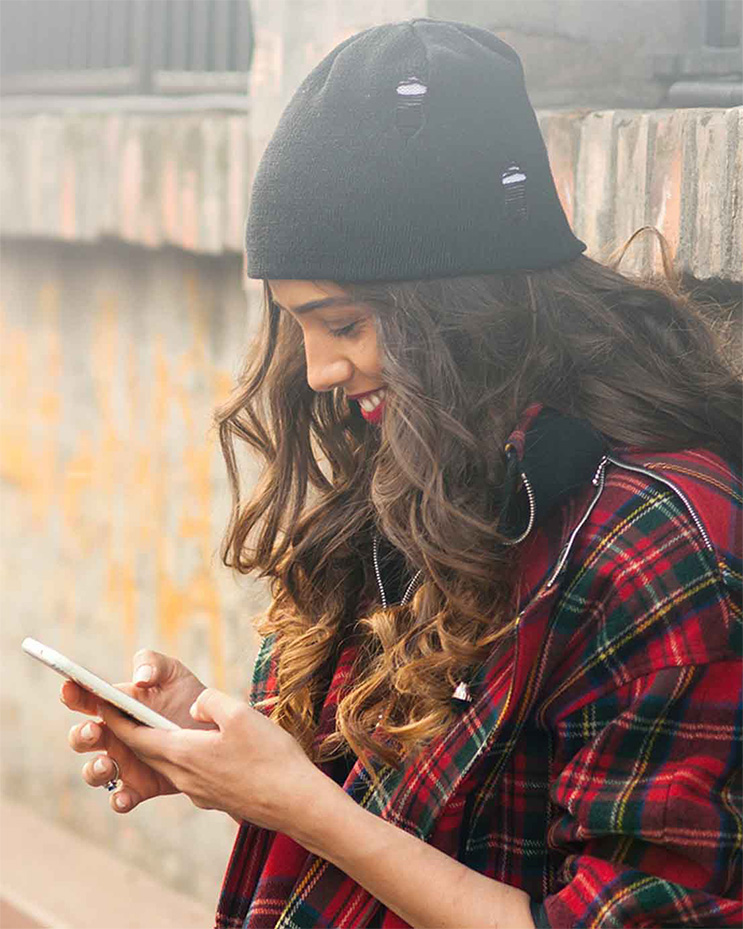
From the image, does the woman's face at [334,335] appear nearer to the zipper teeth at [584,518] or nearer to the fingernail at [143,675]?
the zipper teeth at [584,518]

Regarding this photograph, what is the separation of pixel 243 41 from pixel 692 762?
2.37 meters

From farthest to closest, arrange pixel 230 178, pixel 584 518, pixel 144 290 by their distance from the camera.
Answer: pixel 144 290, pixel 230 178, pixel 584 518

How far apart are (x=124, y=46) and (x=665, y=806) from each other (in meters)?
2.81

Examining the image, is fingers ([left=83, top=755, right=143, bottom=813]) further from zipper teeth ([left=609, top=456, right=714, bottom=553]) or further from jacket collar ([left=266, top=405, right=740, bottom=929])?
zipper teeth ([left=609, top=456, right=714, bottom=553])

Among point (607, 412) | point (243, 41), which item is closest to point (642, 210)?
point (607, 412)

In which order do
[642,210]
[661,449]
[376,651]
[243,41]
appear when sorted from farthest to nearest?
[243,41], [642,210], [376,651], [661,449]

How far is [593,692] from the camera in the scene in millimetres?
1392

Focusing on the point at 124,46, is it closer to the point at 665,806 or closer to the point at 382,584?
the point at 382,584

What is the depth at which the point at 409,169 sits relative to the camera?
1.51m

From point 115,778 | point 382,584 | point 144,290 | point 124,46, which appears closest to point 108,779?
point 115,778

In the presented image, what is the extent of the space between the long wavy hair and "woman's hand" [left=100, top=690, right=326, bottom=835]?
0.08 meters

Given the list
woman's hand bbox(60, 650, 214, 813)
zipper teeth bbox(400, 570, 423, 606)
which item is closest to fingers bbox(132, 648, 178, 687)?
woman's hand bbox(60, 650, 214, 813)

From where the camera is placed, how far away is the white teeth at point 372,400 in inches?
64.2

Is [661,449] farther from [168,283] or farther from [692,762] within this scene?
[168,283]
